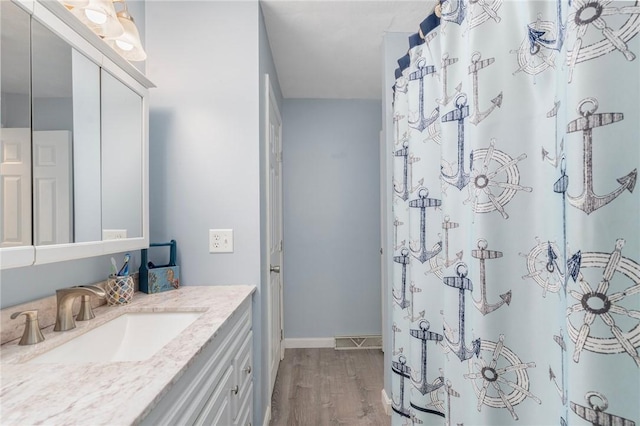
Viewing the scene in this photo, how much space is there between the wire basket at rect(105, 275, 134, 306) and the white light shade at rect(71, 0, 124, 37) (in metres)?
0.98

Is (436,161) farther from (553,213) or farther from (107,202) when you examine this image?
(107,202)

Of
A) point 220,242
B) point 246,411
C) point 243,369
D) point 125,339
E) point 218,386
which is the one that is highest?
point 220,242

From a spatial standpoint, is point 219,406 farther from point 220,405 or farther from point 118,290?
point 118,290

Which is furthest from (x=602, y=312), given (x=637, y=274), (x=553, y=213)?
(x=553, y=213)

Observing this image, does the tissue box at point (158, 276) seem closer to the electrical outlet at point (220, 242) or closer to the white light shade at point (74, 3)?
the electrical outlet at point (220, 242)

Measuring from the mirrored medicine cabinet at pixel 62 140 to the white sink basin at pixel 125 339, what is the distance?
27cm

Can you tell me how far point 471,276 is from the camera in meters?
0.88

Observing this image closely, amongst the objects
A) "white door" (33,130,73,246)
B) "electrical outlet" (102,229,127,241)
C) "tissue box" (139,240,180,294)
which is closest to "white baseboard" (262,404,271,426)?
"tissue box" (139,240,180,294)

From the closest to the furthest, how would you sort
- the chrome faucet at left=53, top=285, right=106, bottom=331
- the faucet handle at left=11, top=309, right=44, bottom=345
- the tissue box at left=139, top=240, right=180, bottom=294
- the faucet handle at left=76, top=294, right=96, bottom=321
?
1. the faucet handle at left=11, top=309, right=44, bottom=345
2. the chrome faucet at left=53, top=285, right=106, bottom=331
3. the faucet handle at left=76, top=294, right=96, bottom=321
4. the tissue box at left=139, top=240, right=180, bottom=294

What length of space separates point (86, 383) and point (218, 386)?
0.50 m

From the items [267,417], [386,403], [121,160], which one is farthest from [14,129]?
[386,403]

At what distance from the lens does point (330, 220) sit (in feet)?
10.9

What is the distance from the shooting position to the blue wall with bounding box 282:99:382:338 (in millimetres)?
3289

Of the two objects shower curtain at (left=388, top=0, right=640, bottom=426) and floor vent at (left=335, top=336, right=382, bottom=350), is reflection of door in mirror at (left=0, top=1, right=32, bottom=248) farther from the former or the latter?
floor vent at (left=335, top=336, right=382, bottom=350)
